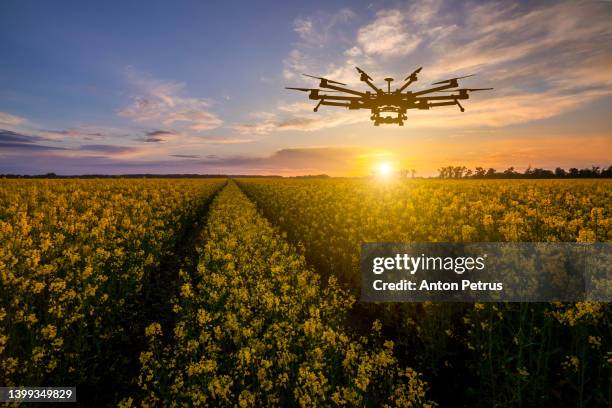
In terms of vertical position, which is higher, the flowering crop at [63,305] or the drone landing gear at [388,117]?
the drone landing gear at [388,117]

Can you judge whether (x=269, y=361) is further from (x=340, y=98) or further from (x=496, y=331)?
(x=340, y=98)

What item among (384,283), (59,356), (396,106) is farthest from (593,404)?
(59,356)

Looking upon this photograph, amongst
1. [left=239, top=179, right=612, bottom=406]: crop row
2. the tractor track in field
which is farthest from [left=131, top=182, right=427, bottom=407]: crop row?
[left=239, top=179, right=612, bottom=406]: crop row

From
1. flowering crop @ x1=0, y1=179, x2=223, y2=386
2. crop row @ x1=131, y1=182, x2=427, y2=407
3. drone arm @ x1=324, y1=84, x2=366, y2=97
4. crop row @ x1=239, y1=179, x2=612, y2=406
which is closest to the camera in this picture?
crop row @ x1=131, y1=182, x2=427, y2=407

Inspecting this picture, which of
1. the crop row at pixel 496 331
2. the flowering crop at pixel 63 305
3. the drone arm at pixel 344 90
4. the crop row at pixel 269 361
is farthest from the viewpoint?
the drone arm at pixel 344 90

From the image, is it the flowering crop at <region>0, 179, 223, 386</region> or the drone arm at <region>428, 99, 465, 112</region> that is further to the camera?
the drone arm at <region>428, 99, 465, 112</region>

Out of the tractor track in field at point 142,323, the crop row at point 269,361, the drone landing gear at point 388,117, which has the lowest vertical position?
the tractor track in field at point 142,323

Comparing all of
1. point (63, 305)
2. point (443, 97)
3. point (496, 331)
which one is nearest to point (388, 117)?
point (443, 97)

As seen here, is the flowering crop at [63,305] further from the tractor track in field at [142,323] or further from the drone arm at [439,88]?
the drone arm at [439,88]

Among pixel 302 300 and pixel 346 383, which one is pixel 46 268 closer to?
pixel 302 300

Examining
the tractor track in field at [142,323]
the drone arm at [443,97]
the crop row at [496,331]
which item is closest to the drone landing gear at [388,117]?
the drone arm at [443,97]

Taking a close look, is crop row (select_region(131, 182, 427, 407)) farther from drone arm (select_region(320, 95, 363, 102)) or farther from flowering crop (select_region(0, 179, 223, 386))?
drone arm (select_region(320, 95, 363, 102))
